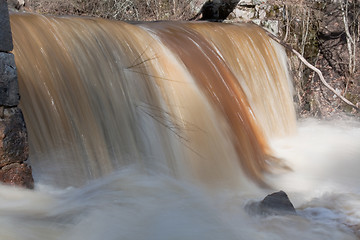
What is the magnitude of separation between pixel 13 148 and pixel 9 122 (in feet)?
0.53

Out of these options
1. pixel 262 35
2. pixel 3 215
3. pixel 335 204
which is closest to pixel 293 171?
pixel 335 204

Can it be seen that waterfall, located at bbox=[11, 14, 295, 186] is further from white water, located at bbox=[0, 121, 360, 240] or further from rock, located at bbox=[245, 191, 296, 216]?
rock, located at bbox=[245, 191, 296, 216]

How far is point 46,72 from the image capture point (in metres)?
3.19

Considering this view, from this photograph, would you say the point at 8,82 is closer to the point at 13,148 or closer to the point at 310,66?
the point at 13,148

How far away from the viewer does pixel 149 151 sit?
11.9 ft

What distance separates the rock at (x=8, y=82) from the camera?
2594 millimetres

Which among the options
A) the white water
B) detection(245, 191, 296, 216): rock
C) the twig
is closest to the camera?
the white water

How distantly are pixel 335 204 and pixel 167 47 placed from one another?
87.0 inches

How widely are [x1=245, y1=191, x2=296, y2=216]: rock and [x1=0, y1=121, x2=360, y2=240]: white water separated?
61mm

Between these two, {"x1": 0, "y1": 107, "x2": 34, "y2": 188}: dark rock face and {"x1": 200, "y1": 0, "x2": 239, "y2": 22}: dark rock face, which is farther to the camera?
{"x1": 200, "y1": 0, "x2": 239, "y2": 22}: dark rock face

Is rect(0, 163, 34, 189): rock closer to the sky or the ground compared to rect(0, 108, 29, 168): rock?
closer to the ground

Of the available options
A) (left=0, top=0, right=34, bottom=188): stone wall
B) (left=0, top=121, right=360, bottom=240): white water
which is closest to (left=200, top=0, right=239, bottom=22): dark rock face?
(left=0, top=121, right=360, bottom=240): white water

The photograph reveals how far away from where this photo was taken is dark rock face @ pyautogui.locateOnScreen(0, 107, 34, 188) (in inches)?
103

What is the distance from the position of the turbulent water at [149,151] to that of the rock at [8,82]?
1.03 ft
